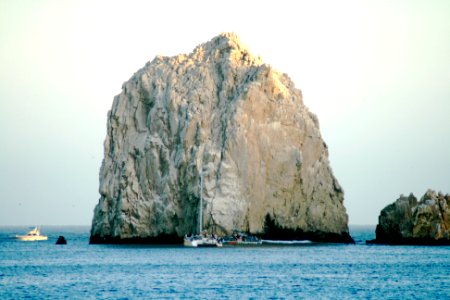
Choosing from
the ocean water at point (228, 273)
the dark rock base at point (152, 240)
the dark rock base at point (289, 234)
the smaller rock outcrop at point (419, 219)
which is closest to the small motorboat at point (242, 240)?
the dark rock base at point (289, 234)

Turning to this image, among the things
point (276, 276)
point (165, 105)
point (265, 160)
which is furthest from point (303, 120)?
point (276, 276)

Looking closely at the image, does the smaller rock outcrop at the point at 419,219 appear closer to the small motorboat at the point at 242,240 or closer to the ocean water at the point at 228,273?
the ocean water at the point at 228,273

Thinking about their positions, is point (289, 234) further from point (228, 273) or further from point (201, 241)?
point (228, 273)

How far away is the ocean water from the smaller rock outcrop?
5229mm

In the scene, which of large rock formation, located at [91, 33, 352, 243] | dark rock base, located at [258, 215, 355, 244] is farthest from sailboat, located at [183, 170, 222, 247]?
dark rock base, located at [258, 215, 355, 244]

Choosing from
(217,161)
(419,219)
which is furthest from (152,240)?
(419,219)

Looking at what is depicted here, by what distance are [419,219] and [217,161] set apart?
73.4ft

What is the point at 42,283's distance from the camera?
60.1m

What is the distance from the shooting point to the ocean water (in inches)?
2126

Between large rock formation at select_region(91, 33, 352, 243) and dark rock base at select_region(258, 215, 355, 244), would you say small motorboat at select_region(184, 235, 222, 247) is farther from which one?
dark rock base at select_region(258, 215, 355, 244)

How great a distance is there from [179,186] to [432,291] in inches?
1838

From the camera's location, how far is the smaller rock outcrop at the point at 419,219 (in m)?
99.3

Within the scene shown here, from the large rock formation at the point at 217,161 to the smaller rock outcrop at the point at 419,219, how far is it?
535 cm

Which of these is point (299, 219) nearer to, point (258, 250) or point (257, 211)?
point (257, 211)
